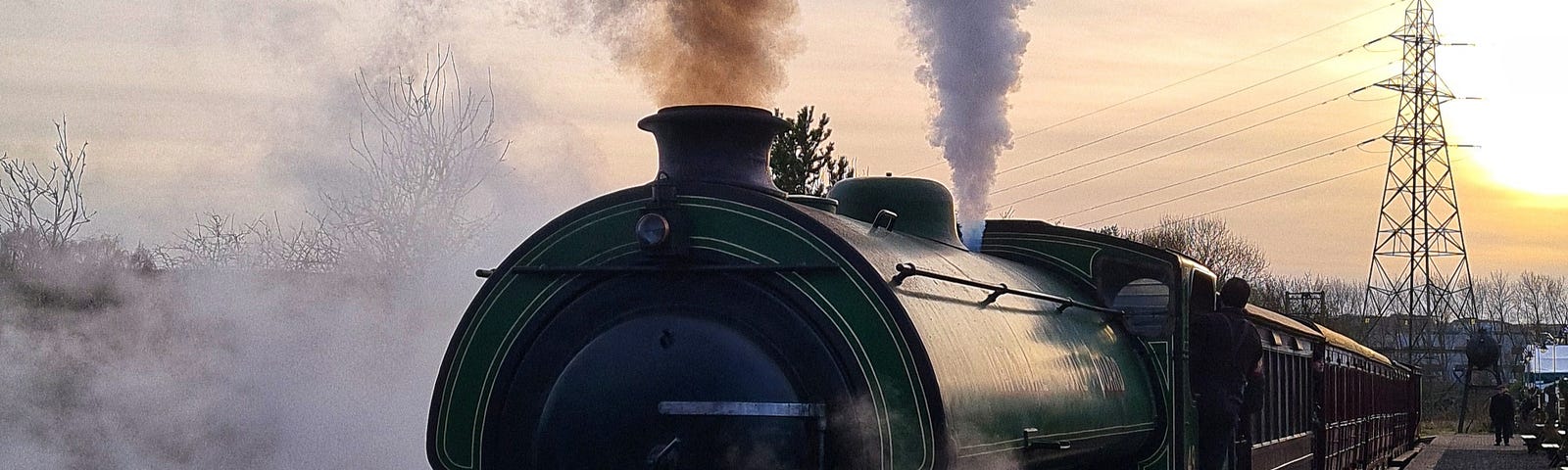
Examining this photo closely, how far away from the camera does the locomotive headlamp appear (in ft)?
18.8

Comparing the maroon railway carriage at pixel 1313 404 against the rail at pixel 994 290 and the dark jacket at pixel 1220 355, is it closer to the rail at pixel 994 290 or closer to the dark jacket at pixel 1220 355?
the dark jacket at pixel 1220 355

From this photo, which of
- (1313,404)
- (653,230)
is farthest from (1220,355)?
(1313,404)

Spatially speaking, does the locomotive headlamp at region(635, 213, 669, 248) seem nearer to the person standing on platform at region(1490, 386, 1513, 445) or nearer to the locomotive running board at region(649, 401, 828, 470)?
the locomotive running board at region(649, 401, 828, 470)

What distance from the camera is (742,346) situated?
553 centimetres

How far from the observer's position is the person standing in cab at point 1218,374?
8945 millimetres

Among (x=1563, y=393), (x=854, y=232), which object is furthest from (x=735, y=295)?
(x=1563, y=393)

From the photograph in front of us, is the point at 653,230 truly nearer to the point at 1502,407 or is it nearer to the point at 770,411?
the point at 770,411

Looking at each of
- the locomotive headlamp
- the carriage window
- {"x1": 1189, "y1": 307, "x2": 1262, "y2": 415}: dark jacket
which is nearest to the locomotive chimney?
the locomotive headlamp

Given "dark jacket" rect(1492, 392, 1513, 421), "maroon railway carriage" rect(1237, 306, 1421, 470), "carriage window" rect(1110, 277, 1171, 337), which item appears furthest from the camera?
"dark jacket" rect(1492, 392, 1513, 421)

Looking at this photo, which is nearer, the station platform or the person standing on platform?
the station platform

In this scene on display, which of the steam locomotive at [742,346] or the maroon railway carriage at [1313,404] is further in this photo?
the maroon railway carriage at [1313,404]

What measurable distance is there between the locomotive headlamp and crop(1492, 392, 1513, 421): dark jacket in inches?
1582

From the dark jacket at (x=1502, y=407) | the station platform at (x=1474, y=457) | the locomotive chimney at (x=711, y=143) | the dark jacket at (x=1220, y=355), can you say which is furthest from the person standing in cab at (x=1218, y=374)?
the dark jacket at (x=1502, y=407)

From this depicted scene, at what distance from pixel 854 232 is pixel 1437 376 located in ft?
253
